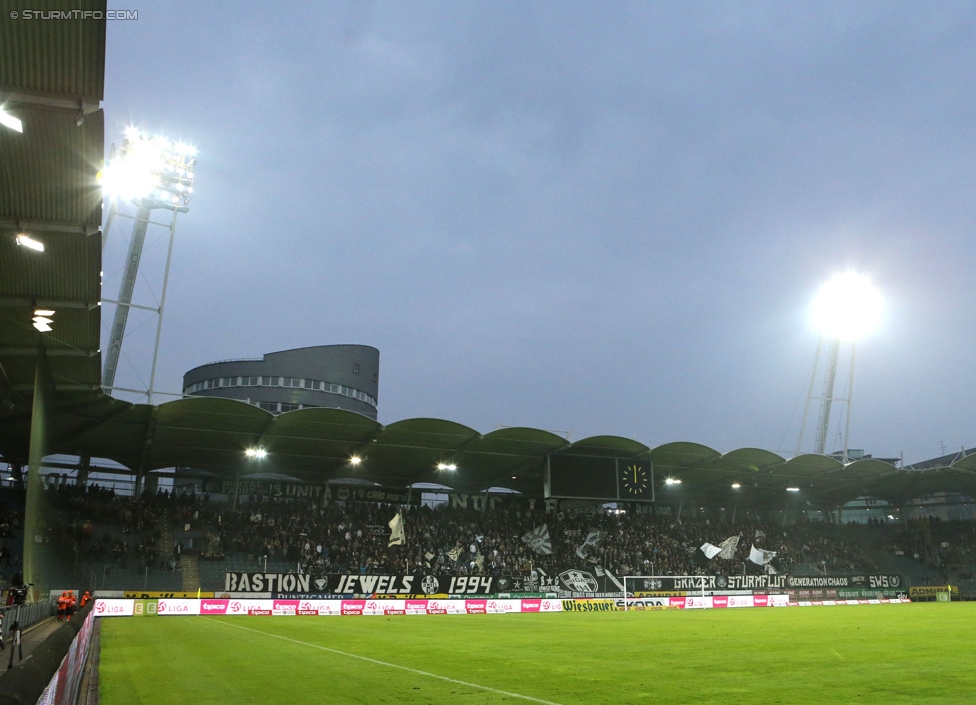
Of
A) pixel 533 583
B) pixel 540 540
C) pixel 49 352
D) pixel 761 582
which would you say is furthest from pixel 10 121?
pixel 761 582

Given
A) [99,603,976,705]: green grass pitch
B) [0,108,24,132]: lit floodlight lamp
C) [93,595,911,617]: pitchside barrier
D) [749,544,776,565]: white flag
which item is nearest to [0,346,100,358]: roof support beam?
[93,595,911,617]: pitchside barrier

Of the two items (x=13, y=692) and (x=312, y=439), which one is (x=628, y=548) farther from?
(x=13, y=692)

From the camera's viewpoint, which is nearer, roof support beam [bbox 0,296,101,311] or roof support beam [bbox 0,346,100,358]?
roof support beam [bbox 0,296,101,311]

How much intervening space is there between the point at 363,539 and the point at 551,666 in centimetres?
3499

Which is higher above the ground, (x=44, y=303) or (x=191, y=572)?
(x=44, y=303)

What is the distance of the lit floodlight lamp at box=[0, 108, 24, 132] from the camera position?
16.2m

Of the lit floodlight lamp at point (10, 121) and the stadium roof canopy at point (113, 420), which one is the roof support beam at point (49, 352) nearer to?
the stadium roof canopy at point (113, 420)

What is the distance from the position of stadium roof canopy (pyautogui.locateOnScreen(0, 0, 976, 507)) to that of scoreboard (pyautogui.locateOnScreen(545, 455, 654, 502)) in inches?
25.6

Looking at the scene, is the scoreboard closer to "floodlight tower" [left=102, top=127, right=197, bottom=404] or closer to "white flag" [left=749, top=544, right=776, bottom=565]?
"white flag" [left=749, top=544, right=776, bottom=565]

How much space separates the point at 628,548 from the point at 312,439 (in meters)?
24.2

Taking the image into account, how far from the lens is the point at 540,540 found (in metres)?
50.1

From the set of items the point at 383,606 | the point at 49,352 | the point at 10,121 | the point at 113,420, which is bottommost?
the point at 383,606

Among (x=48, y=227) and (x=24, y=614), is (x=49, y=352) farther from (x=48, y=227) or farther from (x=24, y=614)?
(x=24, y=614)

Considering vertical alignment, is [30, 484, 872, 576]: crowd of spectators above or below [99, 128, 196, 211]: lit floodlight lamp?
below
